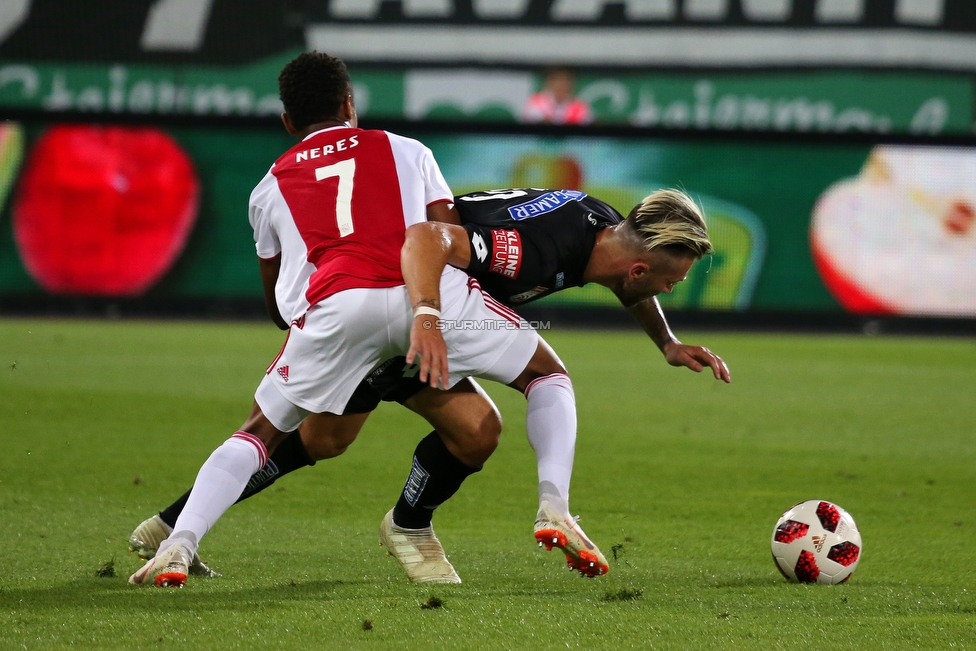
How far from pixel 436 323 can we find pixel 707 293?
1160cm

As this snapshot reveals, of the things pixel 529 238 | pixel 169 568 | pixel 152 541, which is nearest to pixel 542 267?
pixel 529 238

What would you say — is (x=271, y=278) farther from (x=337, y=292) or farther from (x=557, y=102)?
(x=557, y=102)

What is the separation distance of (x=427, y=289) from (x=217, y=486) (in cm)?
85

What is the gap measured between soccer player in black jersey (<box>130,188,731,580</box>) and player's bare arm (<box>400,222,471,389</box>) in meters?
0.02

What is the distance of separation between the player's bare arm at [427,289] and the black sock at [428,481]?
516mm

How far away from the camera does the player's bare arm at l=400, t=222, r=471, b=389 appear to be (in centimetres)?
327

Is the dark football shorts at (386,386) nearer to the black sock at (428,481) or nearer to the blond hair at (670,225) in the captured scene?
the black sock at (428,481)

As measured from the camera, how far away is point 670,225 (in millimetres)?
3596

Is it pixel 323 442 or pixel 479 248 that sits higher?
pixel 479 248

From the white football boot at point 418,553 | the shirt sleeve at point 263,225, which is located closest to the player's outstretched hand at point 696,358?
the white football boot at point 418,553

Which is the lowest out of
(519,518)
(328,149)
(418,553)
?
(519,518)

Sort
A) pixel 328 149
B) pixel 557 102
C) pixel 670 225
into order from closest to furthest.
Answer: pixel 670 225 < pixel 328 149 < pixel 557 102

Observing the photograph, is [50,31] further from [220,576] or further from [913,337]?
[220,576]

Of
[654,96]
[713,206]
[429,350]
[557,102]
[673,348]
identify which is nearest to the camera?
[429,350]
